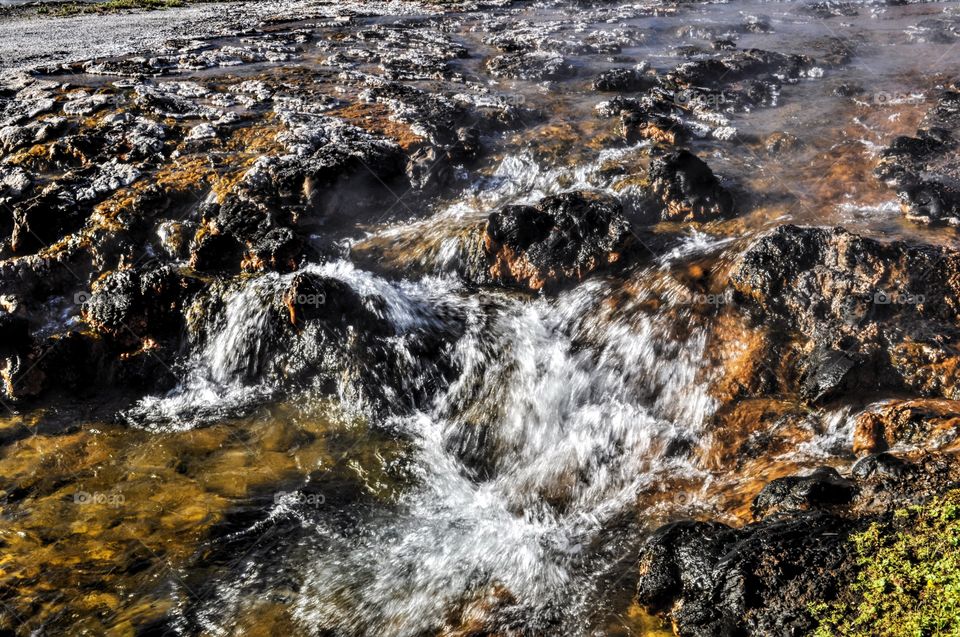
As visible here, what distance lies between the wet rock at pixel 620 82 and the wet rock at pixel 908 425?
9699 millimetres

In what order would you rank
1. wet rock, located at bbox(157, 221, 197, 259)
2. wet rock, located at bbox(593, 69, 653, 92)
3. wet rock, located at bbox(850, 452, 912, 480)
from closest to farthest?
wet rock, located at bbox(850, 452, 912, 480) < wet rock, located at bbox(157, 221, 197, 259) < wet rock, located at bbox(593, 69, 653, 92)

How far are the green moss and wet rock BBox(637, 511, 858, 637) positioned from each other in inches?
3.6

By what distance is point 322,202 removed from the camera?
9.02m

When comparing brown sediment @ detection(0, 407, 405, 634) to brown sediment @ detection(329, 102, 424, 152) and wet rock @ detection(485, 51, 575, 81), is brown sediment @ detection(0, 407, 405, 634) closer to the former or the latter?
brown sediment @ detection(329, 102, 424, 152)

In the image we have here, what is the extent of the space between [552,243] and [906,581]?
18.2ft

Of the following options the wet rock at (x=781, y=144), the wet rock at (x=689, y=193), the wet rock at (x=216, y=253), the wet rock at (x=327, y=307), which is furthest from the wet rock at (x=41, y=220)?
the wet rock at (x=781, y=144)

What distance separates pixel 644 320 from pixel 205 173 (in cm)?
751

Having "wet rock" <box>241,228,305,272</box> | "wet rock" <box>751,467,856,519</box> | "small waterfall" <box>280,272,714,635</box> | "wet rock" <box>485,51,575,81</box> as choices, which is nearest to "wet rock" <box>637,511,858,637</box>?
"wet rock" <box>751,467,856,519</box>

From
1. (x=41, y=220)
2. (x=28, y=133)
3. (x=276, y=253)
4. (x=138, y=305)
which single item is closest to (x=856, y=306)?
(x=276, y=253)

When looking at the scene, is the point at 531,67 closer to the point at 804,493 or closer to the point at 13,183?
the point at 13,183

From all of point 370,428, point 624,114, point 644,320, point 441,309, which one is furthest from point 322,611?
point 624,114

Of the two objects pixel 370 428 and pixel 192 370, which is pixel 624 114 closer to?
pixel 370 428

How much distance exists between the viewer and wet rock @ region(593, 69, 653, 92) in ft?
41.6

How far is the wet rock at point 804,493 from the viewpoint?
3.99 m
